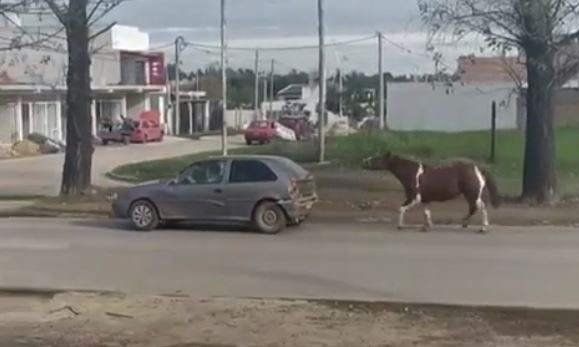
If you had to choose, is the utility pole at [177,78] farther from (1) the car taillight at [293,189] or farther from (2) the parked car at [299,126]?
(1) the car taillight at [293,189]

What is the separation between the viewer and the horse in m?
20.1

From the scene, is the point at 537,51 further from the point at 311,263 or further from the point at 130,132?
the point at 130,132

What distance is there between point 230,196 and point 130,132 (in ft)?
162

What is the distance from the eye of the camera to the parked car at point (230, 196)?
20297mm

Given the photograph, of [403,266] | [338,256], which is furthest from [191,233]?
[403,266]

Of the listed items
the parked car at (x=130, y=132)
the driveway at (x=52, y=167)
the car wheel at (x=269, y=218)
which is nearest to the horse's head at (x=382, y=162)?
the car wheel at (x=269, y=218)

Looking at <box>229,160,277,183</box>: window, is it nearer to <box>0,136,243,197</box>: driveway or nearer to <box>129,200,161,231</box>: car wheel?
<box>129,200,161,231</box>: car wheel

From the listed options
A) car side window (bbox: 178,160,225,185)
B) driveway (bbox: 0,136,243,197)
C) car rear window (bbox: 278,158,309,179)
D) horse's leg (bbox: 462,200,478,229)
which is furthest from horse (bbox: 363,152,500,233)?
driveway (bbox: 0,136,243,197)

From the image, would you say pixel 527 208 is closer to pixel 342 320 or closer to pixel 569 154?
pixel 342 320

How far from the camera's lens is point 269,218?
66.4ft

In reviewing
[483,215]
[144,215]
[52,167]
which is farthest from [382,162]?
[52,167]

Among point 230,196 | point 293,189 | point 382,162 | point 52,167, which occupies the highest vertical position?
point 382,162

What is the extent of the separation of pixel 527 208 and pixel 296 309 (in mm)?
13665

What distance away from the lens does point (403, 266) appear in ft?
49.3
